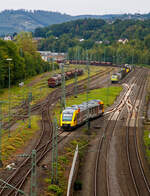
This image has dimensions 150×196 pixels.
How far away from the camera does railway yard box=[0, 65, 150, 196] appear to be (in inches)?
1160

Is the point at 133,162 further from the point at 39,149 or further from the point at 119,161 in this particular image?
the point at 39,149

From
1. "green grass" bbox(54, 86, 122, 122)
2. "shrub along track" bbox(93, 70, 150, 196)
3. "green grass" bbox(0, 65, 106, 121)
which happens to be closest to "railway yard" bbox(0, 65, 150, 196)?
"shrub along track" bbox(93, 70, 150, 196)

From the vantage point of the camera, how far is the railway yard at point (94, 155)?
29.5m

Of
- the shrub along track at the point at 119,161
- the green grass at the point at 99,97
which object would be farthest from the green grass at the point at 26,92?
the shrub along track at the point at 119,161

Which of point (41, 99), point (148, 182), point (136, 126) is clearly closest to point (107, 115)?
point (136, 126)

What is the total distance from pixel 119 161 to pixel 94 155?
125 inches

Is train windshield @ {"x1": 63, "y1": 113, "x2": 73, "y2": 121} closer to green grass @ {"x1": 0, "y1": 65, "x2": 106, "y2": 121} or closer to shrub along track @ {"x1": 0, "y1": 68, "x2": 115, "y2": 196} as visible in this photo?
shrub along track @ {"x1": 0, "y1": 68, "x2": 115, "y2": 196}

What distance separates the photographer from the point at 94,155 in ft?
128

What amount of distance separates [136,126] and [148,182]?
2246cm

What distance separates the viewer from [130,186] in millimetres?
30625

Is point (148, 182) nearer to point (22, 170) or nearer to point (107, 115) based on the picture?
point (22, 170)

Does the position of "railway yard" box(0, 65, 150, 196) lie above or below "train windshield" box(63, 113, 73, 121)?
below

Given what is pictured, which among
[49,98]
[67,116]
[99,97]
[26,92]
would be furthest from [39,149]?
[26,92]

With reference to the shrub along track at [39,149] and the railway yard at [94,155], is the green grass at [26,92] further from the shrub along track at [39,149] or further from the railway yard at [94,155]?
the shrub along track at [39,149]
